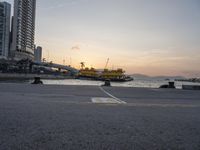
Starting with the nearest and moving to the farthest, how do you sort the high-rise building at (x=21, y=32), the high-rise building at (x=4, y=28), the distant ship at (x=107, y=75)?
the distant ship at (x=107, y=75)
the high-rise building at (x=4, y=28)
the high-rise building at (x=21, y=32)

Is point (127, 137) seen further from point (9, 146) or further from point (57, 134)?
point (9, 146)

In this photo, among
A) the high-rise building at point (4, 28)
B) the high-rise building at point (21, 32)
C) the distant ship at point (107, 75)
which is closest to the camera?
the distant ship at point (107, 75)

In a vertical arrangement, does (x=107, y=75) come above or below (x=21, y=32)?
below

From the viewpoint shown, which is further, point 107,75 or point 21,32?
point 21,32

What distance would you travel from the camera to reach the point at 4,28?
175 metres

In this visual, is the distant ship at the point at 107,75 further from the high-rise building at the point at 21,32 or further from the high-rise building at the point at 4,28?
the high-rise building at the point at 4,28

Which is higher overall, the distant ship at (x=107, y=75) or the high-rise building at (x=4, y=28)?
the high-rise building at (x=4, y=28)

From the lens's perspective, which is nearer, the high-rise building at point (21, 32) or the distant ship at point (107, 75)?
the distant ship at point (107, 75)

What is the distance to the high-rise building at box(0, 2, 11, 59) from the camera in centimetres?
17038

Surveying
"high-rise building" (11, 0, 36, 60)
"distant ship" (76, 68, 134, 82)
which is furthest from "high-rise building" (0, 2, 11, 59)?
"distant ship" (76, 68, 134, 82)

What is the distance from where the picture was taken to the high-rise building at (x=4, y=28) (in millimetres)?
170375

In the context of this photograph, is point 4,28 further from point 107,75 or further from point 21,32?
point 107,75

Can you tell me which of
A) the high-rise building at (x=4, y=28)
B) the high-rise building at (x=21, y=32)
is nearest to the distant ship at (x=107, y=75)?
the high-rise building at (x=21, y=32)

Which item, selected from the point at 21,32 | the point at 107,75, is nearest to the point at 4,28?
the point at 21,32
